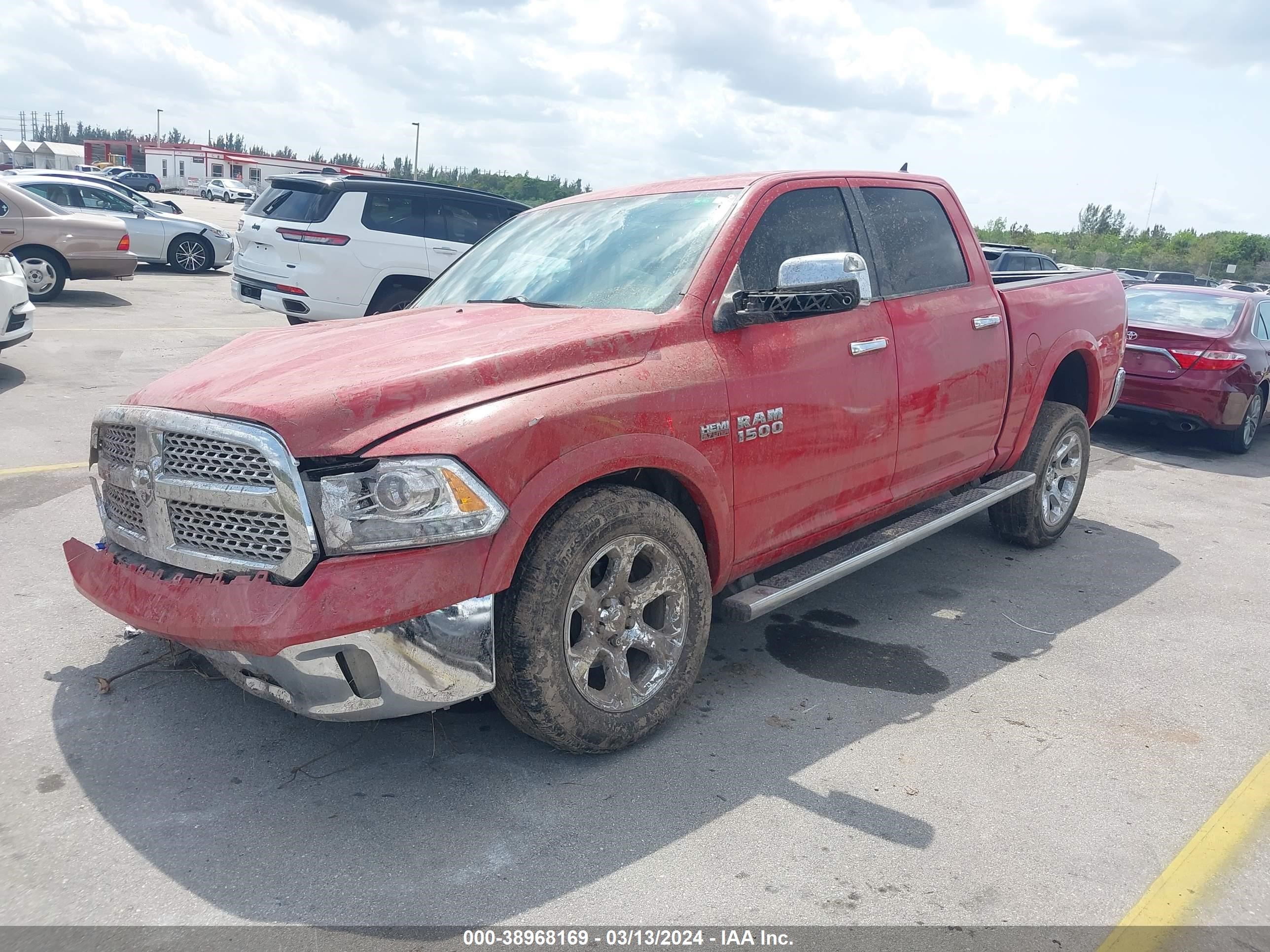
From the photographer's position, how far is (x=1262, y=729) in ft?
13.0

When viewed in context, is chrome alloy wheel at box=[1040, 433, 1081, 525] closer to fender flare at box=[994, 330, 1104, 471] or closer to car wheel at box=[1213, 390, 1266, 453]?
fender flare at box=[994, 330, 1104, 471]

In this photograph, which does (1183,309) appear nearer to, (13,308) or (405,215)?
(405,215)

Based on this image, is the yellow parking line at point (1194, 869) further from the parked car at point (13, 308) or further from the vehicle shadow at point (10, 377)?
the parked car at point (13, 308)

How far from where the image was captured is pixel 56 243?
1418 centimetres

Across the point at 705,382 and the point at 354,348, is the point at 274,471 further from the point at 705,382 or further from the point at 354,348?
the point at 705,382

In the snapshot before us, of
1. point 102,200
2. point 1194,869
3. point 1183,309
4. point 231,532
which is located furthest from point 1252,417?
point 102,200

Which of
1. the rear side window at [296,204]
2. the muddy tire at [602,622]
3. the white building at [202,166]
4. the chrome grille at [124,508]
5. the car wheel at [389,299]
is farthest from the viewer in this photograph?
the white building at [202,166]

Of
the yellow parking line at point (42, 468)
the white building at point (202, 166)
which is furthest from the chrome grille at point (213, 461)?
the white building at point (202, 166)

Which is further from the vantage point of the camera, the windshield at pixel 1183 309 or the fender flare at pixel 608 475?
the windshield at pixel 1183 309

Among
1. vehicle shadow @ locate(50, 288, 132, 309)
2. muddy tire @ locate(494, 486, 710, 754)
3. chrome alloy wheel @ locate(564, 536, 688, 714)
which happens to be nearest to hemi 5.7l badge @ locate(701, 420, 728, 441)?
muddy tire @ locate(494, 486, 710, 754)

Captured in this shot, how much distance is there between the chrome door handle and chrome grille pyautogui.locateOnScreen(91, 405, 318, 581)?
7.74 feet

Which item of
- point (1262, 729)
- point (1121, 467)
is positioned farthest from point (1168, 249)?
point (1262, 729)

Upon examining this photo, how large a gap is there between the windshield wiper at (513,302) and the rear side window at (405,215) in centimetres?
724

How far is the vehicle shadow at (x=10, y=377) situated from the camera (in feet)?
28.8
